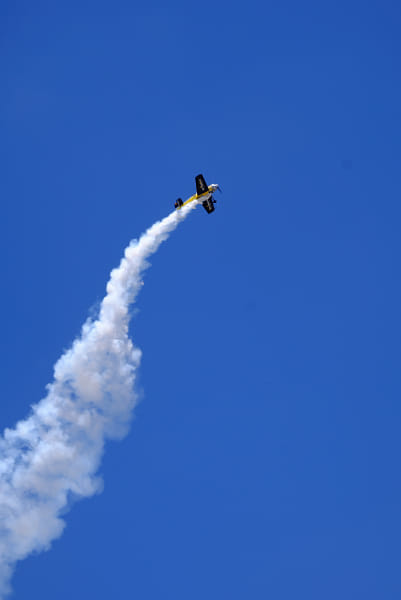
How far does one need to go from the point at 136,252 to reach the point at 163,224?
204 inches

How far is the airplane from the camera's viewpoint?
3538 inches

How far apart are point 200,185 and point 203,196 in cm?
151

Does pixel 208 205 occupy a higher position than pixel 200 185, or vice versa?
pixel 200 185

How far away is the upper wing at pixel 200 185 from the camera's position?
89.5 m

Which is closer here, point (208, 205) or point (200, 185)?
point (200, 185)

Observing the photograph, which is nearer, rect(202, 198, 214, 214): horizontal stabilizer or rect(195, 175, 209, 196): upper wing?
rect(195, 175, 209, 196): upper wing

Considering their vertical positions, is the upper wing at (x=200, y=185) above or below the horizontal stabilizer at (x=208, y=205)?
above

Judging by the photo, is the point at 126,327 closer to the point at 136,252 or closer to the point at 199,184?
the point at 136,252

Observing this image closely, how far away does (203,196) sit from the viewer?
297 ft

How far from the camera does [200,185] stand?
89.8 metres

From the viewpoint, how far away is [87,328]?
9044cm

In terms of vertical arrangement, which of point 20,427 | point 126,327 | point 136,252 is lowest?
point 20,427

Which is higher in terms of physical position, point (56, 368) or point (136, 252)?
point (136, 252)

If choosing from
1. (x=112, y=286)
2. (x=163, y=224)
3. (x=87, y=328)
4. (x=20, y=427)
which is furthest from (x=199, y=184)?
(x=20, y=427)
